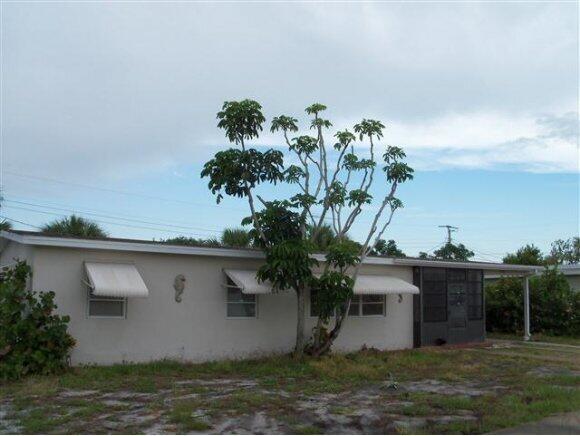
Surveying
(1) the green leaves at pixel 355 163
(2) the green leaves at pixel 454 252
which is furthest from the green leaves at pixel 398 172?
(2) the green leaves at pixel 454 252

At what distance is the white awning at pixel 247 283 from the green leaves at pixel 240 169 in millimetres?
1776

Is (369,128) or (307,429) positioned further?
(369,128)

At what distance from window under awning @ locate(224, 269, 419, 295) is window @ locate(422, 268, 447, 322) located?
119 cm

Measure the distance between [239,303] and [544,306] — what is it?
14.3 m

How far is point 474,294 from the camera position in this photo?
67.6 feet

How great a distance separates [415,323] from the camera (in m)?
18.9

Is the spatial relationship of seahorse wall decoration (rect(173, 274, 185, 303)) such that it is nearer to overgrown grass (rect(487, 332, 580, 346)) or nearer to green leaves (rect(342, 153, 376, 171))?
→ green leaves (rect(342, 153, 376, 171))

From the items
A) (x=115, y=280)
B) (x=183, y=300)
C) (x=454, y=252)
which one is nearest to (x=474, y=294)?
(x=183, y=300)

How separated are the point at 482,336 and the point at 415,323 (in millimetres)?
3242

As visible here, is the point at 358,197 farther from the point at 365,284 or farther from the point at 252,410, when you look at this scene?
the point at 252,410

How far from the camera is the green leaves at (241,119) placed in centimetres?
1421

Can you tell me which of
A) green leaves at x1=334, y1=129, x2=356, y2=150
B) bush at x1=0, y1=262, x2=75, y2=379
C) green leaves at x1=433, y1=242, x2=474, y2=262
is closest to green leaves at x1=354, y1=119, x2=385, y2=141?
green leaves at x1=334, y1=129, x2=356, y2=150

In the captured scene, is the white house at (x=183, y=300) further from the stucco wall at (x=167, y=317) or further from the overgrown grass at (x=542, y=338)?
the overgrown grass at (x=542, y=338)

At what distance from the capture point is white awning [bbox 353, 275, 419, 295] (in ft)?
54.2
